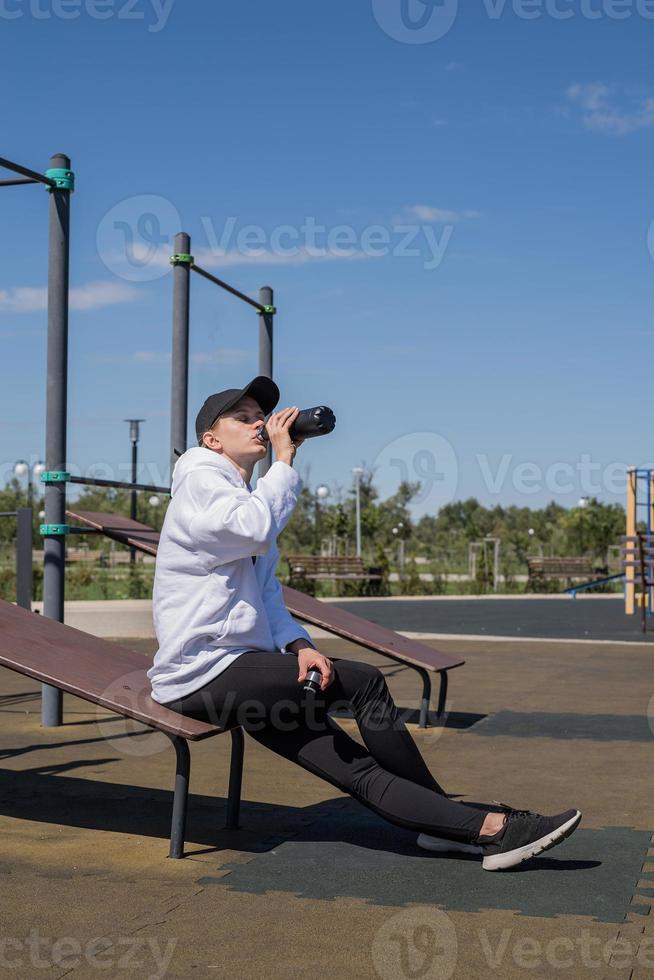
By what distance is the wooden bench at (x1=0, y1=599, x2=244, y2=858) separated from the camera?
3973 millimetres

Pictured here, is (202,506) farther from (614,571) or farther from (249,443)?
(614,571)

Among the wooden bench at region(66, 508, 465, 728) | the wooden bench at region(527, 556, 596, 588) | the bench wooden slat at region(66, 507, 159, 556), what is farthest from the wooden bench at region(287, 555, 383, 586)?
the wooden bench at region(66, 508, 465, 728)

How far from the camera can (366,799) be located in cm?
391

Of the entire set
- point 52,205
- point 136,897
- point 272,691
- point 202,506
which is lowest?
point 136,897

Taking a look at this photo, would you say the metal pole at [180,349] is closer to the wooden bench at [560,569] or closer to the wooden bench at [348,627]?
the wooden bench at [348,627]

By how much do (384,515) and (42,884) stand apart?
3669 cm

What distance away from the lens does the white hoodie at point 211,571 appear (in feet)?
12.9

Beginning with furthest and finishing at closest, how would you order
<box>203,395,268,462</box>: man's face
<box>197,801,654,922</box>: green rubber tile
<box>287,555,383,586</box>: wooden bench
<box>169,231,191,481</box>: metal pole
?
<box>287,555,383,586</box>: wooden bench
<box>169,231,191,481</box>: metal pole
<box>203,395,268,462</box>: man's face
<box>197,801,654,922</box>: green rubber tile

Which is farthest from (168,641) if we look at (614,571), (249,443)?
(614,571)

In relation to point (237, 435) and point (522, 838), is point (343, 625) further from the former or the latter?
point (522, 838)

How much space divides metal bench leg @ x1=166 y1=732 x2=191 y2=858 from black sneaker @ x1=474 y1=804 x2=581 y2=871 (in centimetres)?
100

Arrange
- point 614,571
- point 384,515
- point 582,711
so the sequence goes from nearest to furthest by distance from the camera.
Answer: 1. point 582,711
2. point 614,571
3. point 384,515

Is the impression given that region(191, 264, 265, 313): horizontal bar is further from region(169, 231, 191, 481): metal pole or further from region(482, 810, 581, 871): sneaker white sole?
region(482, 810, 581, 871): sneaker white sole

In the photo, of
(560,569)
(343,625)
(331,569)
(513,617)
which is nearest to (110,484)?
(343,625)
